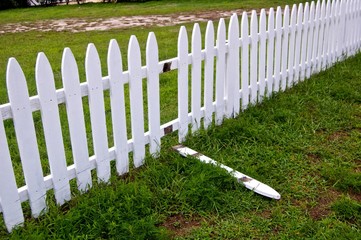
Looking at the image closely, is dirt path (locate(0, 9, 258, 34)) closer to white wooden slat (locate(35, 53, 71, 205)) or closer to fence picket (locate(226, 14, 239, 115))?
fence picket (locate(226, 14, 239, 115))

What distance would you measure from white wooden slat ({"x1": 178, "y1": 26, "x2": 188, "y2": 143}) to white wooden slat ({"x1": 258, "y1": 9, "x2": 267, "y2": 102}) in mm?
1261

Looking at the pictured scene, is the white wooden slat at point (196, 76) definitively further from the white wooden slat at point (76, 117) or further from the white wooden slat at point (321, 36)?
the white wooden slat at point (321, 36)

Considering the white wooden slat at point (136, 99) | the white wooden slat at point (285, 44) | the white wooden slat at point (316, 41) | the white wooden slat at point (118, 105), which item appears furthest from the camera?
the white wooden slat at point (316, 41)

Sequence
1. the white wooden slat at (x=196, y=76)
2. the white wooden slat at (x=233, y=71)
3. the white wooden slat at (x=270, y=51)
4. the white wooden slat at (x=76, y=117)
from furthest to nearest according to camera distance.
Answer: the white wooden slat at (x=270, y=51) → the white wooden slat at (x=233, y=71) → the white wooden slat at (x=196, y=76) → the white wooden slat at (x=76, y=117)

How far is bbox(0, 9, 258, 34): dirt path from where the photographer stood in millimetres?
11438

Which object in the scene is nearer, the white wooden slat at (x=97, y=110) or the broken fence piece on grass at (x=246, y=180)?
the white wooden slat at (x=97, y=110)

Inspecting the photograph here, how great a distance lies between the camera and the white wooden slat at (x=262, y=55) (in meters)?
4.47

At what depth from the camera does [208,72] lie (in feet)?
12.8

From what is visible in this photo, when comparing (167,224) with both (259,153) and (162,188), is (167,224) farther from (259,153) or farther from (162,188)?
(259,153)

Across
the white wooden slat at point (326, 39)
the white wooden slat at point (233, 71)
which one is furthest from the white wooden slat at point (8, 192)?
the white wooden slat at point (326, 39)

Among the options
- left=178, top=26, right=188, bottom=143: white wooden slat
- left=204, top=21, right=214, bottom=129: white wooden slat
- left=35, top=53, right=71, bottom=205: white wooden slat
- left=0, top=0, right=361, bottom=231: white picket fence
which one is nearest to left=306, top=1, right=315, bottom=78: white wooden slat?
left=0, top=0, right=361, bottom=231: white picket fence

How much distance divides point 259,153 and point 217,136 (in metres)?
0.47

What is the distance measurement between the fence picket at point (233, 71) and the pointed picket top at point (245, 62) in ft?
0.38

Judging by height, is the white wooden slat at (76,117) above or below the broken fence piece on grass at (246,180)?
above
